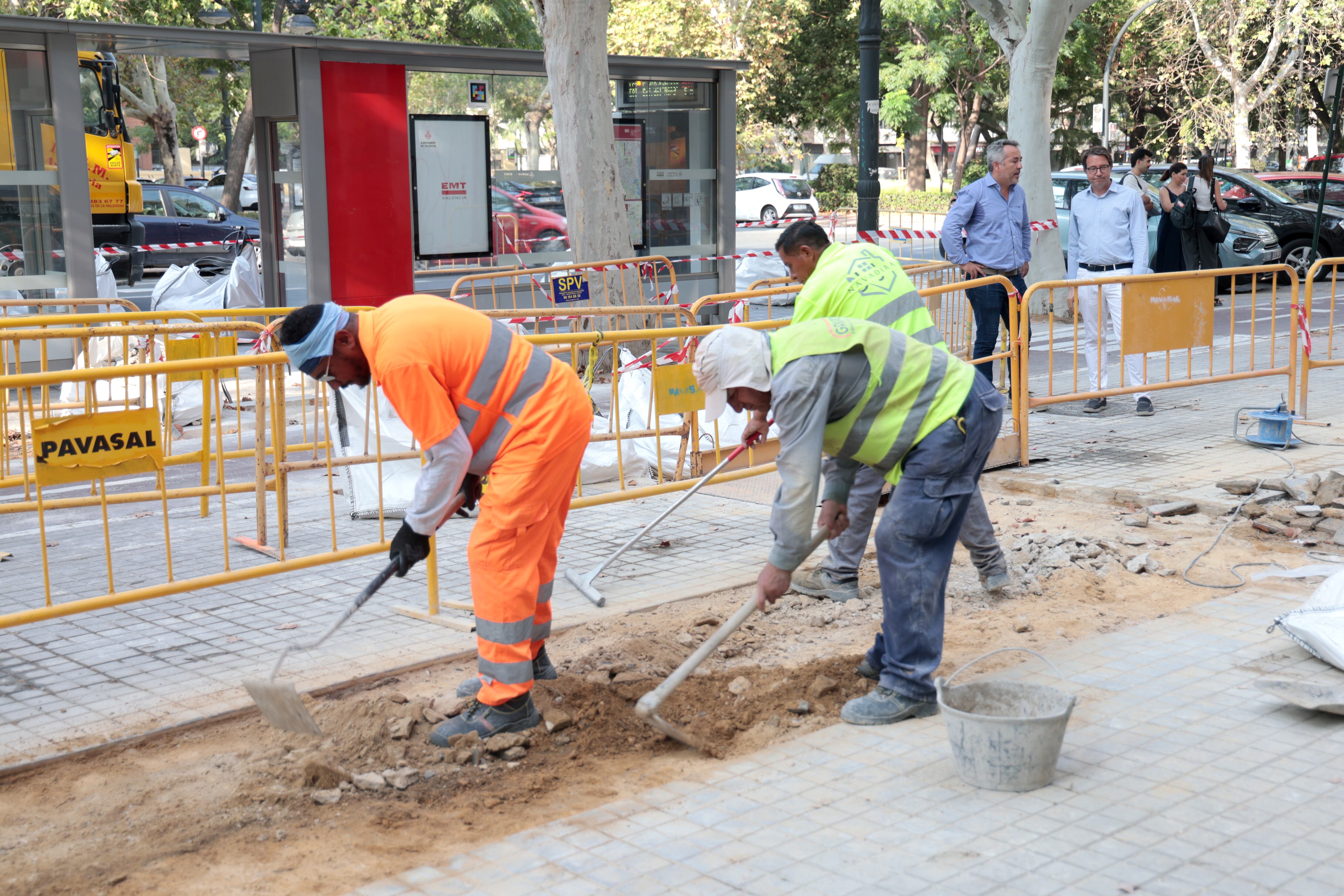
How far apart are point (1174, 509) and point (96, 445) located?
551cm

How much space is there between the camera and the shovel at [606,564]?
5.58 meters

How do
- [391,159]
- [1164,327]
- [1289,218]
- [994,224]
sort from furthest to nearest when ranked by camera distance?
[1289,218] → [391,159] → [994,224] → [1164,327]

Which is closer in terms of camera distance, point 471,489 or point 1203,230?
point 471,489

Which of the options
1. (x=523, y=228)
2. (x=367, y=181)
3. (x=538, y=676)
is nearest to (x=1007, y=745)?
(x=538, y=676)

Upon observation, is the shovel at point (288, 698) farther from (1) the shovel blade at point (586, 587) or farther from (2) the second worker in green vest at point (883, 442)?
(1) the shovel blade at point (586, 587)

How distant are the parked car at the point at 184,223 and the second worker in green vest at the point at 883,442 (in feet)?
72.0

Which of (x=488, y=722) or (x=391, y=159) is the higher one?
(x=391, y=159)

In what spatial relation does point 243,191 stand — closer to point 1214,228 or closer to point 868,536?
point 1214,228

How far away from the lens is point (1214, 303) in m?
9.22

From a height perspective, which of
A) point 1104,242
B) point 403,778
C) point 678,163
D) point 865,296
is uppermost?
point 678,163

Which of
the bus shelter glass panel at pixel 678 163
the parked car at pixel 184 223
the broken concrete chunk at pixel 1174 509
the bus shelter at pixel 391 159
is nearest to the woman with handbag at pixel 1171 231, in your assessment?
the bus shelter at pixel 391 159

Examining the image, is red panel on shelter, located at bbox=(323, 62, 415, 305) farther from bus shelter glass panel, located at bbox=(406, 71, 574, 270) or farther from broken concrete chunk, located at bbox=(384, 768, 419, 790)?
broken concrete chunk, located at bbox=(384, 768, 419, 790)

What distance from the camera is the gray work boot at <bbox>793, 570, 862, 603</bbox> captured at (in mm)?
5871

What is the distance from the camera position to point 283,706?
168 inches
